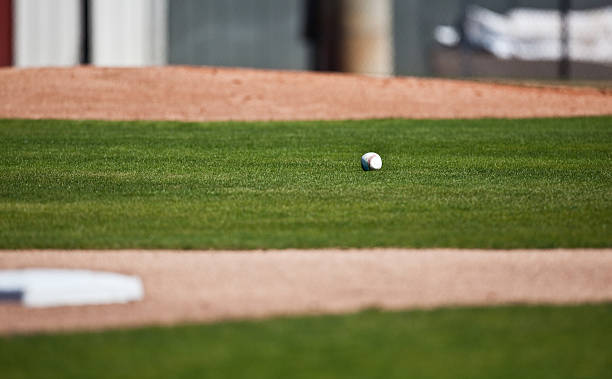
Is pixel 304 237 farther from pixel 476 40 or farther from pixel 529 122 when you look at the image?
pixel 476 40

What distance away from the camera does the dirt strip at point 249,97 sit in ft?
50.0

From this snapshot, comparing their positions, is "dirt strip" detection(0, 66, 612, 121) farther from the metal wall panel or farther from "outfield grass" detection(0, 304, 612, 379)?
"outfield grass" detection(0, 304, 612, 379)

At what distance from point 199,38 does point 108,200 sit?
15.4 meters

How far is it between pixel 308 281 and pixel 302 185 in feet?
12.6

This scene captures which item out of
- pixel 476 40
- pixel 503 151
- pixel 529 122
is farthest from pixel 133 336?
pixel 476 40

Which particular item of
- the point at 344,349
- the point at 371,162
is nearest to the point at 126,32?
the point at 371,162

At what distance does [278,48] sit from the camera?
24.0m

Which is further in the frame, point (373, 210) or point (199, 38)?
point (199, 38)

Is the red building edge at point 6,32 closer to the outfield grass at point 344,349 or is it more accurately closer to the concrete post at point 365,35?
the concrete post at point 365,35

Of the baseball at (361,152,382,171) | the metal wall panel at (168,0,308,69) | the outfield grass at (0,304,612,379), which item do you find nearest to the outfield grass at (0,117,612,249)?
the baseball at (361,152,382,171)

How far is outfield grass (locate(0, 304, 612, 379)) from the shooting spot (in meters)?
3.76

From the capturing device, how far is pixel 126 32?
826 inches

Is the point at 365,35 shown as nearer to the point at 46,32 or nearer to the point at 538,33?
the point at 46,32

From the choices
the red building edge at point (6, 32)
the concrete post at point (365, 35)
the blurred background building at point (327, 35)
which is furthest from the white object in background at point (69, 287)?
the concrete post at point (365, 35)
